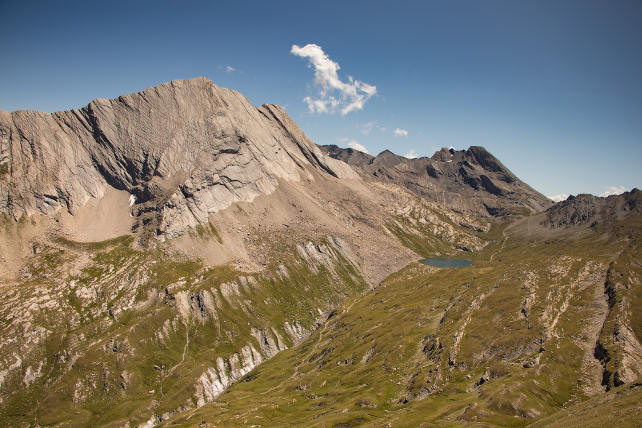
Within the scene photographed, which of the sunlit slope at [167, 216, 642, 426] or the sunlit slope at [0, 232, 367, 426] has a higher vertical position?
the sunlit slope at [0, 232, 367, 426]

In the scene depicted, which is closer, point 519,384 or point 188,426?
point 519,384

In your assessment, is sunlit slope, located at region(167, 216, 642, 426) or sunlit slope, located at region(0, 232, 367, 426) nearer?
sunlit slope, located at region(167, 216, 642, 426)

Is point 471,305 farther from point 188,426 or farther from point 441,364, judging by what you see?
point 188,426

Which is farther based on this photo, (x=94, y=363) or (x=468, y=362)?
(x=94, y=363)

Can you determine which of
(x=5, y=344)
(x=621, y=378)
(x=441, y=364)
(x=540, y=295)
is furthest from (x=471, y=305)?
(x=5, y=344)

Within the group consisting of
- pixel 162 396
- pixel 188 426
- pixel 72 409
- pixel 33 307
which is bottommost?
pixel 188 426

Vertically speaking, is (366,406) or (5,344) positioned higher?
(5,344)

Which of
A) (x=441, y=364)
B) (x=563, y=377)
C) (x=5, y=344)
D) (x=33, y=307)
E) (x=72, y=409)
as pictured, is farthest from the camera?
(x=33, y=307)

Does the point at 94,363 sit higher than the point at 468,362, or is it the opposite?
the point at 94,363
